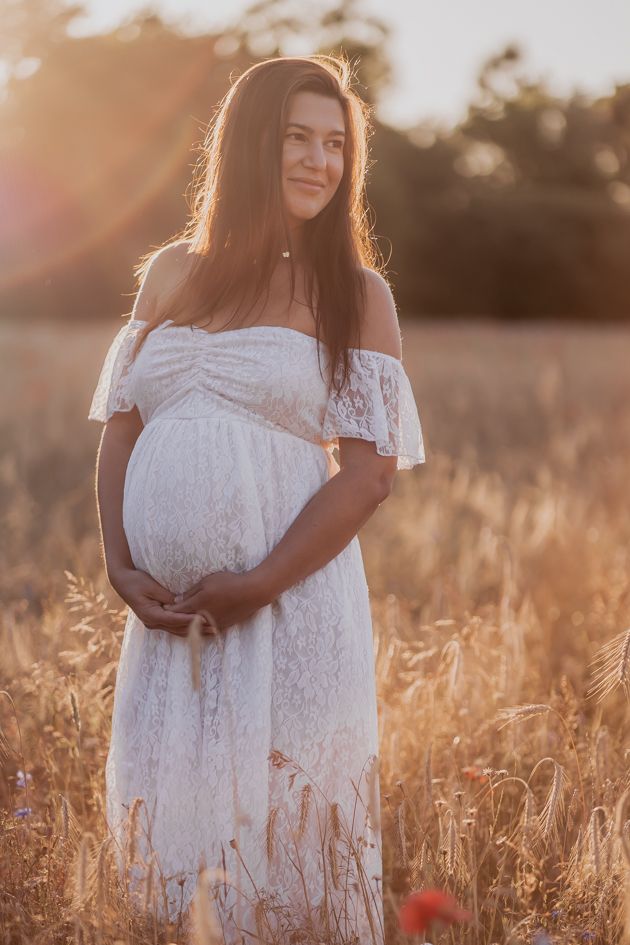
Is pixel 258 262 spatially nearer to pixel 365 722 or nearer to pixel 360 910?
pixel 365 722

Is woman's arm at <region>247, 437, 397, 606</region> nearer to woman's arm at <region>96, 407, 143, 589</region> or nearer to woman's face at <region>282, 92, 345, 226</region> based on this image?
woman's arm at <region>96, 407, 143, 589</region>

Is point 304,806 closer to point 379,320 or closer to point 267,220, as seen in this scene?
point 379,320

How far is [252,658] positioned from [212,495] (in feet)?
1.44

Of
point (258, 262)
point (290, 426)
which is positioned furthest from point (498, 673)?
point (258, 262)

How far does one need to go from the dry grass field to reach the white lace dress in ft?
0.58

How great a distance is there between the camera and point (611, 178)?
48.5 meters

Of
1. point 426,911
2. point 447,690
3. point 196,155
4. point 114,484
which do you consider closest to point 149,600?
point 114,484

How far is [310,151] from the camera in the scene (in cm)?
292

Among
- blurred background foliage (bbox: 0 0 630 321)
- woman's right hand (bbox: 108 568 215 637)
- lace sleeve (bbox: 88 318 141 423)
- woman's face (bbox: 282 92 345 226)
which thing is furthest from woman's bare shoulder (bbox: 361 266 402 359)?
blurred background foliage (bbox: 0 0 630 321)

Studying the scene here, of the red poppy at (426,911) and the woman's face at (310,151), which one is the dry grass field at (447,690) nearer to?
the red poppy at (426,911)

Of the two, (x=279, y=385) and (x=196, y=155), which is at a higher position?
(x=196, y=155)

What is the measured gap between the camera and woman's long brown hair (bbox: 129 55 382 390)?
289cm

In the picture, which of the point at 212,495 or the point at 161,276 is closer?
the point at 212,495

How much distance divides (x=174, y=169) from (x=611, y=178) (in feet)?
77.2
